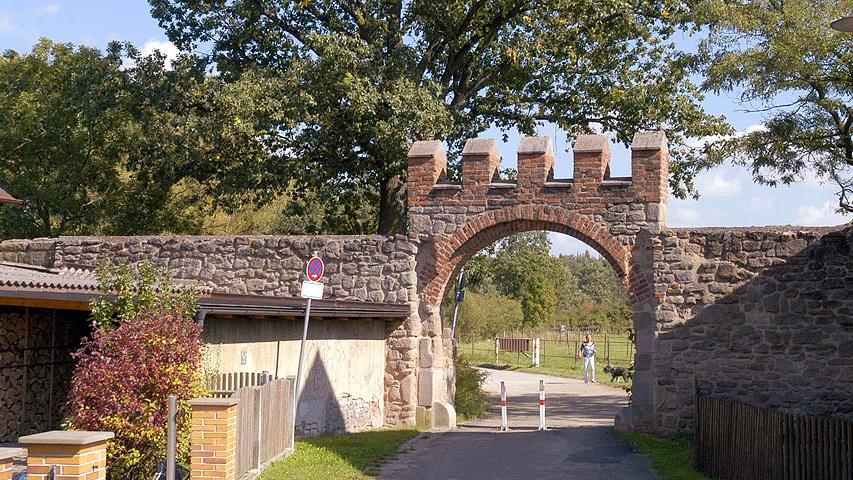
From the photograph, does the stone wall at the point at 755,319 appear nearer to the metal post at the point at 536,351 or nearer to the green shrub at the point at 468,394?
the green shrub at the point at 468,394

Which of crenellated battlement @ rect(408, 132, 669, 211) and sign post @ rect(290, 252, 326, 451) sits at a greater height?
crenellated battlement @ rect(408, 132, 669, 211)

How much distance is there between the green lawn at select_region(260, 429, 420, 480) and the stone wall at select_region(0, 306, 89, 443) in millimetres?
3319

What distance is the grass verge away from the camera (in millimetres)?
12911

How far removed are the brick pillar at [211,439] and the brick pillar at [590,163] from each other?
28.4 feet

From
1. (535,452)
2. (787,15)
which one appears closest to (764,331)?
(535,452)

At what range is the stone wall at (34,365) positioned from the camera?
13.1 m

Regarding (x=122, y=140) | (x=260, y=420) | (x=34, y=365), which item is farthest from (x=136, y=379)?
(x=122, y=140)

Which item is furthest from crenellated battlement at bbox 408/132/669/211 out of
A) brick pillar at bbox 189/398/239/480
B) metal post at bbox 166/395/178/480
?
metal post at bbox 166/395/178/480

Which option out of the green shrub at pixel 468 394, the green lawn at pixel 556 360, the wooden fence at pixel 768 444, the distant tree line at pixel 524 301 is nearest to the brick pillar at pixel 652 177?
the wooden fence at pixel 768 444

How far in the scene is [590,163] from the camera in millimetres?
17297

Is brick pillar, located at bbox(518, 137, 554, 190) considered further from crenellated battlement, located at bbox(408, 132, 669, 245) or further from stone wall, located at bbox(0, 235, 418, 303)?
stone wall, located at bbox(0, 235, 418, 303)

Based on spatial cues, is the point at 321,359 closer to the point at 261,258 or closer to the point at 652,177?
the point at 261,258

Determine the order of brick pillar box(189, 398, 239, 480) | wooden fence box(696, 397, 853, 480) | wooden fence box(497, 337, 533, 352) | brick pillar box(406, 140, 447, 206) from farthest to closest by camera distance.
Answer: wooden fence box(497, 337, 533, 352), brick pillar box(406, 140, 447, 206), brick pillar box(189, 398, 239, 480), wooden fence box(696, 397, 853, 480)

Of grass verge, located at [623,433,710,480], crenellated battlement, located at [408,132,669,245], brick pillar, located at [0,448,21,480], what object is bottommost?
grass verge, located at [623,433,710,480]
